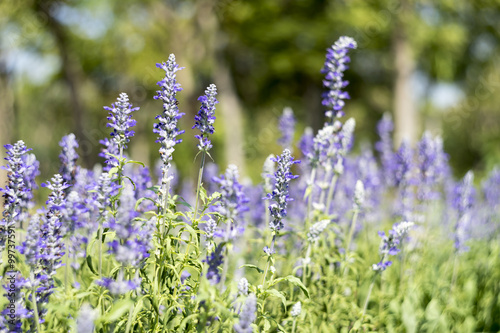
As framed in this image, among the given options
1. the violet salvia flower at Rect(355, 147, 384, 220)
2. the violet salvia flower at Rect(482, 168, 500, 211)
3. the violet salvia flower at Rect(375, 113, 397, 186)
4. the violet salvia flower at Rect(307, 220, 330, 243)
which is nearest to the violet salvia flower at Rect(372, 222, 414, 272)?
the violet salvia flower at Rect(307, 220, 330, 243)

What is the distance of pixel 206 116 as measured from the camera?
106 inches

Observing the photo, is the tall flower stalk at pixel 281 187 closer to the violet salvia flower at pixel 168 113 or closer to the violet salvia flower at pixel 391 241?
the violet salvia flower at pixel 168 113

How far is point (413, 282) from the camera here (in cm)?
468

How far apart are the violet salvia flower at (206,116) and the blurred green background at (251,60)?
8.04 m

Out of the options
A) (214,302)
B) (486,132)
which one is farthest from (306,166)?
(486,132)

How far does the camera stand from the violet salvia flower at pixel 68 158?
10.7ft

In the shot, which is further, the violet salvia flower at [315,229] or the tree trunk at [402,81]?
the tree trunk at [402,81]

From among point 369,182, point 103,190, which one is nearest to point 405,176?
point 369,182

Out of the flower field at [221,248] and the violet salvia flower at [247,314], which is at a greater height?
the flower field at [221,248]

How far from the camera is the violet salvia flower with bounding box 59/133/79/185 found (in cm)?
326

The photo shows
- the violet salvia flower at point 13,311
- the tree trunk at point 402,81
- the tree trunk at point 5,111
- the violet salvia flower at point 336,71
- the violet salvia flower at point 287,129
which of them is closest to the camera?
the violet salvia flower at point 13,311

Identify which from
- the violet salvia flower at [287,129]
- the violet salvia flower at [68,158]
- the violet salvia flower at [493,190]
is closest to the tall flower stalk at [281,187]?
the violet salvia flower at [68,158]

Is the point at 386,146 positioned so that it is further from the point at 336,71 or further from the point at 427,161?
the point at 336,71

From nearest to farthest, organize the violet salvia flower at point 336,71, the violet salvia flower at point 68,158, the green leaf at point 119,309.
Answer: the green leaf at point 119,309 → the violet salvia flower at point 68,158 → the violet salvia flower at point 336,71
